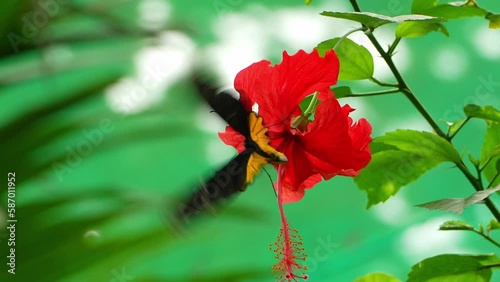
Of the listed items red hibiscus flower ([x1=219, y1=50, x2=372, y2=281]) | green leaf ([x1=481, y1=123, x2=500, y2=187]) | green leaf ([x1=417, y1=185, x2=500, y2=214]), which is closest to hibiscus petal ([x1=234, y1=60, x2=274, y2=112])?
red hibiscus flower ([x1=219, y1=50, x2=372, y2=281])

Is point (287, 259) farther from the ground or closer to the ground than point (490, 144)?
closer to the ground

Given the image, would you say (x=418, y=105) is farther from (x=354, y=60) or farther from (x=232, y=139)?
(x=232, y=139)

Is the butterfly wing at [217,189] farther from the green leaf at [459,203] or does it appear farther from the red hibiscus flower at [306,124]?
the green leaf at [459,203]

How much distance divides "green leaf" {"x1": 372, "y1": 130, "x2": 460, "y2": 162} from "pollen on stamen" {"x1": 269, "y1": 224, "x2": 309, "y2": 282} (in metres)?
0.13

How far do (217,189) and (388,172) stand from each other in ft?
0.79

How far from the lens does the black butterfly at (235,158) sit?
1.03ft

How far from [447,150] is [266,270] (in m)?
0.27

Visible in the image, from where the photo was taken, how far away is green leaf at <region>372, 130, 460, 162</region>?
49 cm

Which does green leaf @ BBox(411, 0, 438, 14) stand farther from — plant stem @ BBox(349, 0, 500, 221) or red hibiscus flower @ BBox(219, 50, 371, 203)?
red hibiscus flower @ BBox(219, 50, 371, 203)

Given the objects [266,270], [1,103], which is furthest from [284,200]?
[1,103]

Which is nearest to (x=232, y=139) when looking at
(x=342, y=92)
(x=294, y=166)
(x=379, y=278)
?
(x=294, y=166)

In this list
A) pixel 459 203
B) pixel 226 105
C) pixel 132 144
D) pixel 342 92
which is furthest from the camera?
pixel 132 144

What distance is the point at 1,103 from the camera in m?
1.17

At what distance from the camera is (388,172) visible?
1.74 feet
